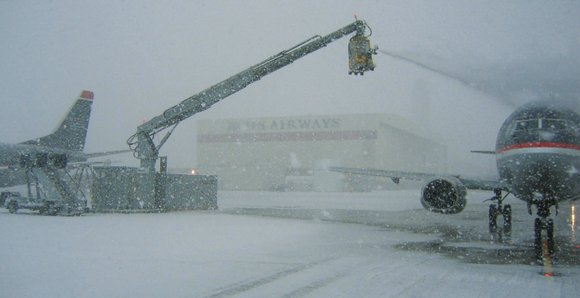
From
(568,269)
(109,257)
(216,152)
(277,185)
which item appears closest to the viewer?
(568,269)

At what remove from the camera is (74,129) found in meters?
36.1

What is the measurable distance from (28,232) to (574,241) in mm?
18312

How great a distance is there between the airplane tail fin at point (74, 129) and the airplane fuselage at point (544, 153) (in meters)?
30.9

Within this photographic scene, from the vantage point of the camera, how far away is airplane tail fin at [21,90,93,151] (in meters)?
35.1

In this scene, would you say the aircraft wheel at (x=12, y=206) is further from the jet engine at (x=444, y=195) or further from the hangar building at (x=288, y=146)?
the hangar building at (x=288, y=146)

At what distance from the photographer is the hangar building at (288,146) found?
85875 millimetres

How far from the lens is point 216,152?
304 feet

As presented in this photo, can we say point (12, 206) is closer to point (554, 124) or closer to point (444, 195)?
point (444, 195)

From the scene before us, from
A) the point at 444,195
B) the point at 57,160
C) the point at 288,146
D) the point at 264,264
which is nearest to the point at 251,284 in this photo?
the point at 264,264

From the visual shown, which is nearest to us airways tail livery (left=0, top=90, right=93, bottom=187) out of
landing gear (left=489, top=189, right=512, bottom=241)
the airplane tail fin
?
the airplane tail fin

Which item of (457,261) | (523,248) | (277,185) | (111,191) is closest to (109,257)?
(457,261)

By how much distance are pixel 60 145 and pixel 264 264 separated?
97.6 feet

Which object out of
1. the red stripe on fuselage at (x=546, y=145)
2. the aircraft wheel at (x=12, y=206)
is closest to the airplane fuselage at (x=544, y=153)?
the red stripe on fuselage at (x=546, y=145)

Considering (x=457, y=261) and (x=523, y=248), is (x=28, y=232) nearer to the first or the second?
(x=457, y=261)
